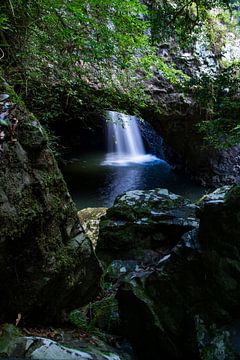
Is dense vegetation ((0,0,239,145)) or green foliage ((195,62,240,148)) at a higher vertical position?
dense vegetation ((0,0,239,145))

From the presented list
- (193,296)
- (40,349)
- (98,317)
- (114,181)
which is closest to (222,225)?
(193,296)

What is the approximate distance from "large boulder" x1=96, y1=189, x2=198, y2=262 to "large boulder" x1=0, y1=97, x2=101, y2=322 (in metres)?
2.21

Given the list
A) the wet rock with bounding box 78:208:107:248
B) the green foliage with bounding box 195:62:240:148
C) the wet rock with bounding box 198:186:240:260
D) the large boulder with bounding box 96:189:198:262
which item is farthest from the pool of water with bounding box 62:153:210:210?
the wet rock with bounding box 198:186:240:260

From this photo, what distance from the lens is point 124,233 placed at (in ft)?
16.6

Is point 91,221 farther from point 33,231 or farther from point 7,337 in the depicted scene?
point 7,337

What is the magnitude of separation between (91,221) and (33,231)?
161 inches

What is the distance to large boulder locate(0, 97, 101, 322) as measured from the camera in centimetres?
221

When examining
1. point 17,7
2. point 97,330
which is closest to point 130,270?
point 97,330

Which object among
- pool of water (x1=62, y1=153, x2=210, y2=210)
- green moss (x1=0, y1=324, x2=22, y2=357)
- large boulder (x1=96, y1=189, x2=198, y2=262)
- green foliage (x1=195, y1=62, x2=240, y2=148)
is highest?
green foliage (x1=195, y1=62, x2=240, y2=148)

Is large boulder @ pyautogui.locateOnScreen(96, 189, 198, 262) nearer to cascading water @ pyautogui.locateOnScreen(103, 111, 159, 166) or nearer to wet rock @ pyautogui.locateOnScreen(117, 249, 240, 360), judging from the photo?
wet rock @ pyautogui.locateOnScreen(117, 249, 240, 360)

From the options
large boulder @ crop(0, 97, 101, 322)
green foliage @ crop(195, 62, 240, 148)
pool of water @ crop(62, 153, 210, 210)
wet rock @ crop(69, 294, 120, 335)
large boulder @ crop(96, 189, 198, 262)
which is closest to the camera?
large boulder @ crop(0, 97, 101, 322)

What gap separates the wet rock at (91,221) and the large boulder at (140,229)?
0.62 meters

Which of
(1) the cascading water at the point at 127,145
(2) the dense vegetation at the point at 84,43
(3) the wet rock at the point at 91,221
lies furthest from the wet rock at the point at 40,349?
(1) the cascading water at the point at 127,145

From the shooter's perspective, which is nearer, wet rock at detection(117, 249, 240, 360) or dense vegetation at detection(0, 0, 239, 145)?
wet rock at detection(117, 249, 240, 360)
